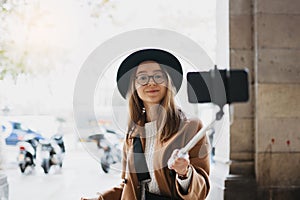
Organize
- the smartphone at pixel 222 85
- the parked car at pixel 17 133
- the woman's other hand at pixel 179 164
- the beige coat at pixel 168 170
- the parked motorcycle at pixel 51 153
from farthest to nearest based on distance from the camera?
the parked motorcycle at pixel 51 153 < the parked car at pixel 17 133 < the beige coat at pixel 168 170 < the woman's other hand at pixel 179 164 < the smartphone at pixel 222 85

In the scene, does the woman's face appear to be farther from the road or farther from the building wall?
the road

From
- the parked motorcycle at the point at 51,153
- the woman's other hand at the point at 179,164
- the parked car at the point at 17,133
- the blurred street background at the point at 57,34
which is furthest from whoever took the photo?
the parked motorcycle at the point at 51,153

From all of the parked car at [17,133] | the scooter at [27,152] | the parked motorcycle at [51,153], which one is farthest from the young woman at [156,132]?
the scooter at [27,152]

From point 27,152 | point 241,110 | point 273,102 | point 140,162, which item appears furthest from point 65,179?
point 140,162

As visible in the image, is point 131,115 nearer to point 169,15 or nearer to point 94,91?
point 94,91

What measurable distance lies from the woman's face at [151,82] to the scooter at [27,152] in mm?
3712

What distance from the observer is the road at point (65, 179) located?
403cm

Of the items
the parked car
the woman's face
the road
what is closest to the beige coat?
the woman's face

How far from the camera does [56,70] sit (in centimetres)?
341

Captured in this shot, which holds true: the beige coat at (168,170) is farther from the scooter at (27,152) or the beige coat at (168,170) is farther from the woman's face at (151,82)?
the scooter at (27,152)

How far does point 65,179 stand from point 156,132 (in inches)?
122

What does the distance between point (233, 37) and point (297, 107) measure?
0.62 meters

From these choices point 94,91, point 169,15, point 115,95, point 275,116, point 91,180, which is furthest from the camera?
point 91,180

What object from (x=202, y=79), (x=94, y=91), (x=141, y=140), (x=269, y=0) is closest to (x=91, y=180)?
(x=269, y=0)
